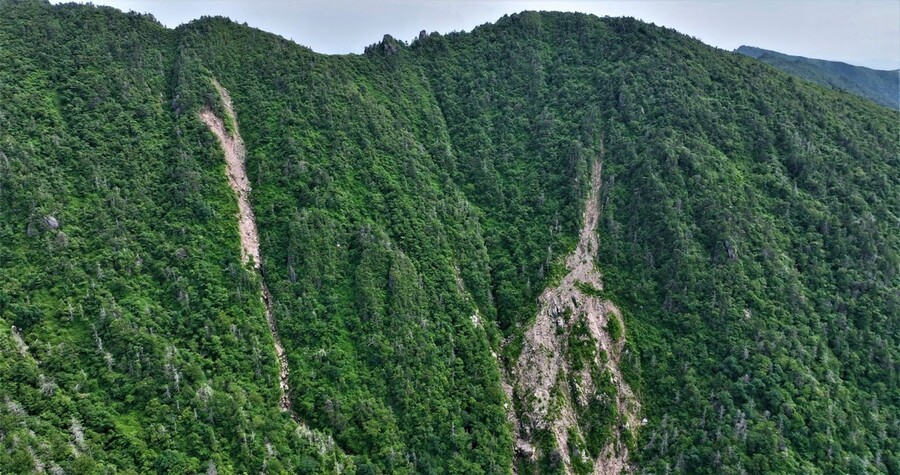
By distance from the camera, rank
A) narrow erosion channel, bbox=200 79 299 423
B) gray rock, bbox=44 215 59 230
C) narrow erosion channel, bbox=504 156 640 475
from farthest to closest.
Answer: narrow erosion channel, bbox=504 156 640 475
narrow erosion channel, bbox=200 79 299 423
gray rock, bbox=44 215 59 230

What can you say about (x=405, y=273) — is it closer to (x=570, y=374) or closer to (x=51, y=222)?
(x=570, y=374)

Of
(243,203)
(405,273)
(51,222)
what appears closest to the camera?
(51,222)

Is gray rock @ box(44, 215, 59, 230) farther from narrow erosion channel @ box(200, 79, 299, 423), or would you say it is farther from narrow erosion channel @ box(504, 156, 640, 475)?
narrow erosion channel @ box(504, 156, 640, 475)

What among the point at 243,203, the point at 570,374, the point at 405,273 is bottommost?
the point at 570,374

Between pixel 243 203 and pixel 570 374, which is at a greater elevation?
pixel 243 203

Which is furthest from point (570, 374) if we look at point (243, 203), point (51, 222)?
point (51, 222)

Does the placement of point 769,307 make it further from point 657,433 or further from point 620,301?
point 657,433

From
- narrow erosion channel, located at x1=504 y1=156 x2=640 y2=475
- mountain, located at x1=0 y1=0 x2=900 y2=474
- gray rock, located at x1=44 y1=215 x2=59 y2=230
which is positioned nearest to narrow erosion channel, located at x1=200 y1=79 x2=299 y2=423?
mountain, located at x1=0 y1=0 x2=900 y2=474
